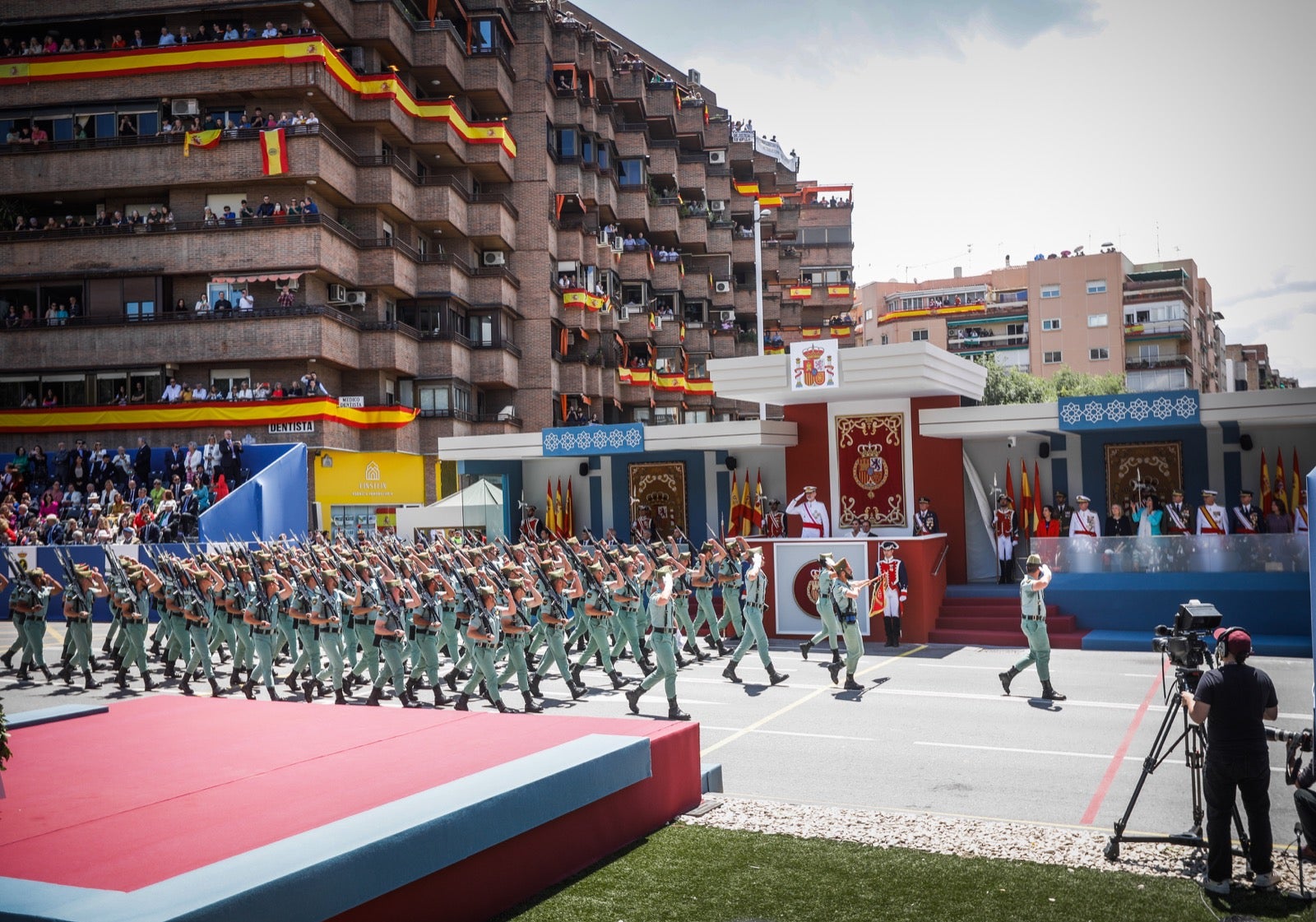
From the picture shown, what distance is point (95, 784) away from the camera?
8.84 meters

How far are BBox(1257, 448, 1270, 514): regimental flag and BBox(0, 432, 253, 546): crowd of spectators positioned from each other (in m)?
24.4

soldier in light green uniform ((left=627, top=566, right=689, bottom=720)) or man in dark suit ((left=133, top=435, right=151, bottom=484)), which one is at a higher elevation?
man in dark suit ((left=133, top=435, right=151, bottom=484))

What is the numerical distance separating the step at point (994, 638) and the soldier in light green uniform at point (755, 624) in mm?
5234

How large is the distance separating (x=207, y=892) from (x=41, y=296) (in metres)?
40.4

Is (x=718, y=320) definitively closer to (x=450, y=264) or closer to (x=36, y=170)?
(x=450, y=264)

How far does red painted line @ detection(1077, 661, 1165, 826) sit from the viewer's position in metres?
9.57

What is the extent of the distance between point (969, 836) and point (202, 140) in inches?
1509

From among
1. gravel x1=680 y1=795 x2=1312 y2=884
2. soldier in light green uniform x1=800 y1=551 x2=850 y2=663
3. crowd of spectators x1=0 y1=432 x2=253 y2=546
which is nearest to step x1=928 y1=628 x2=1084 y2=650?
soldier in light green uniform x1=800 y1=551 x2=850 y2=663

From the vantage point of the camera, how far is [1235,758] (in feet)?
24.8

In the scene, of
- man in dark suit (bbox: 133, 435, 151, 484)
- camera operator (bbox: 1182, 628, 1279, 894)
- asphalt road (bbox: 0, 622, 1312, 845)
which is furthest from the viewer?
man in dark suit (bbox: 133, 435, 151, 484)

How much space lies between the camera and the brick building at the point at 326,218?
3891 centimetres

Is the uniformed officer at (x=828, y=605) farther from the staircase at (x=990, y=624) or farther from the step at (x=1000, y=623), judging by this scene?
the step at (x=1000, y=623)

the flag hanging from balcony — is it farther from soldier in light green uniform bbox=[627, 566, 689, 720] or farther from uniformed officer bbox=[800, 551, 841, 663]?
soldier in light green uniform bbox=[627, 566, 689, 720]

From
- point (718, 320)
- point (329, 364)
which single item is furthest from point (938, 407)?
point (718, 320)
